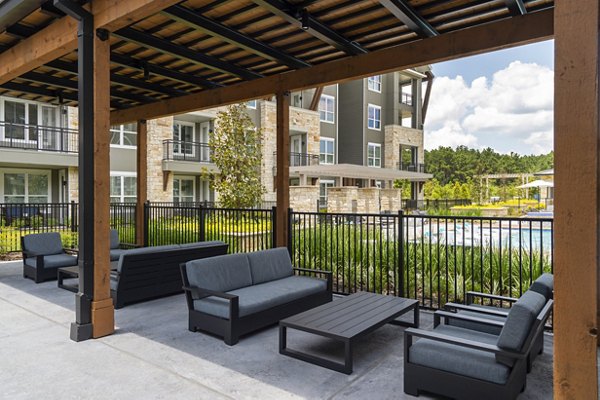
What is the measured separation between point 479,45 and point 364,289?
3.95m

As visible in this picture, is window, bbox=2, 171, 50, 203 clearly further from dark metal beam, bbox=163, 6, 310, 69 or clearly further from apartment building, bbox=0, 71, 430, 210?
dark metal beam, bbox=163, 6, 310, 69

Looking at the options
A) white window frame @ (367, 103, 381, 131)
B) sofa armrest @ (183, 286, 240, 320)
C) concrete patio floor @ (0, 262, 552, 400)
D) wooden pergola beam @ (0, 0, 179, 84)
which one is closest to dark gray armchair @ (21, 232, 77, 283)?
concrete patio floor @ (0, 262, 552, 400)

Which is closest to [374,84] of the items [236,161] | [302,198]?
[302,198]

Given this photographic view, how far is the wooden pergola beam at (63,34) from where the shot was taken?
4277 millimetres

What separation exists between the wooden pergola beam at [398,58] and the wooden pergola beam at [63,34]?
2978mm

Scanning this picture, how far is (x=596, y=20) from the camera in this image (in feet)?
7.20

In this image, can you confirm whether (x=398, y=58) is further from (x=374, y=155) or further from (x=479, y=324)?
(x=374, y=155)

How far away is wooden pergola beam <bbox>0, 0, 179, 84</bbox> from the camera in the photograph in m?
4.28

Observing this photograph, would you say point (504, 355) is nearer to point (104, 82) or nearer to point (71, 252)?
point (104, 82)

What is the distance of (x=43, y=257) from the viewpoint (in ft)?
24.4

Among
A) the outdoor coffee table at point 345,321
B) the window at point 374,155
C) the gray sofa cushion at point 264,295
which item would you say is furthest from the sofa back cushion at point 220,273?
the window at point 374,155

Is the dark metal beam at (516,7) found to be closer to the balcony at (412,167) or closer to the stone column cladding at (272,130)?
the stone column cladding at (272,130)

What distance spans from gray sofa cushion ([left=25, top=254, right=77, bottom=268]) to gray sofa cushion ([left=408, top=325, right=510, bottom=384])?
6.78 metres

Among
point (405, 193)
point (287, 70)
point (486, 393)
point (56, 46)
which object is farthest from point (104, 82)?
point (405, 193)
